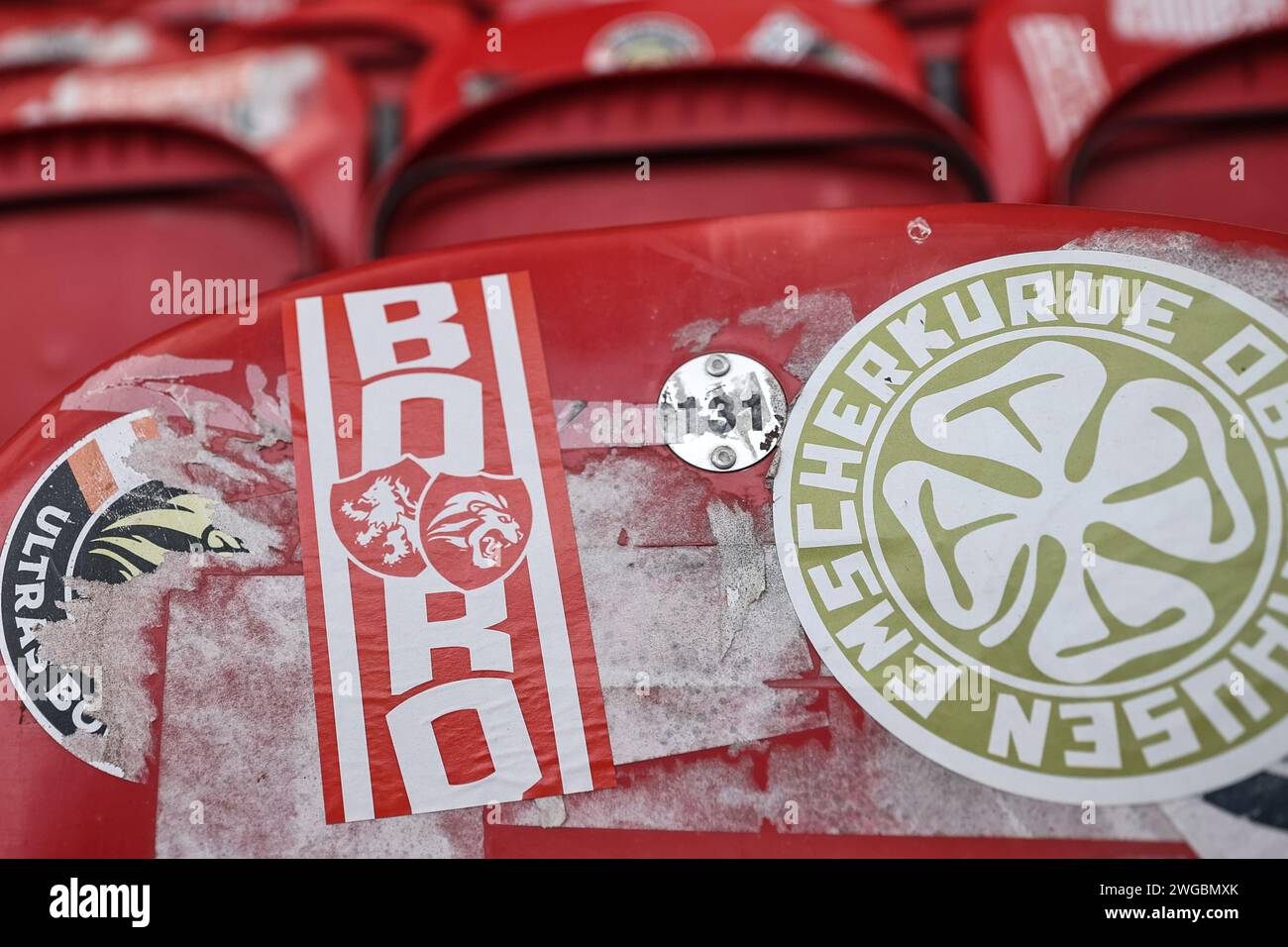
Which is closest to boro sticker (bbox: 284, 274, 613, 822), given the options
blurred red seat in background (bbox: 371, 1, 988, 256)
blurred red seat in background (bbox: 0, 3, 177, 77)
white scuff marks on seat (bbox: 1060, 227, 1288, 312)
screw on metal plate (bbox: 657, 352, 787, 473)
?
screw on metal plate (bbox: 657, 352, 787, 473)

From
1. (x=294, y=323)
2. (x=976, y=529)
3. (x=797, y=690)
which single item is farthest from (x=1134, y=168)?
(x=294, y=323)

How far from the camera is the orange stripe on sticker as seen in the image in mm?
761

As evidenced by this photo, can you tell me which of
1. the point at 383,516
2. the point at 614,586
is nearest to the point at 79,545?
the point at 383,516

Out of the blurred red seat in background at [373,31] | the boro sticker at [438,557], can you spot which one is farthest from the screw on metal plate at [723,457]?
the blurred red seat in background at [373,31]

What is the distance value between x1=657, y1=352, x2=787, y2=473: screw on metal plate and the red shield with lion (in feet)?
0.69

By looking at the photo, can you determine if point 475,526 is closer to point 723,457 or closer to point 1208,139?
point 723,457

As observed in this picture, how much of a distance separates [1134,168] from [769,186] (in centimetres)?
47

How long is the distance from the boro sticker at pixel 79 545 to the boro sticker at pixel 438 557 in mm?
114

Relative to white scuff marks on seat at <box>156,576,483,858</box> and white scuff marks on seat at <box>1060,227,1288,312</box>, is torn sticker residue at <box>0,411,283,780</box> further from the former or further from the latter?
white scuff marks on seat at <box>1060,227,1288,312</box>

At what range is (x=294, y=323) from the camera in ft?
2.69

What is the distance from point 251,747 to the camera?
0.69 metres

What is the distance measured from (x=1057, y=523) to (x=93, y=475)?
2.49 feet
